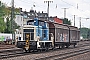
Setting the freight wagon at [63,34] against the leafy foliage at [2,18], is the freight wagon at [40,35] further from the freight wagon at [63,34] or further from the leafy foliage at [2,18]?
the leafy foliage at [2,18]

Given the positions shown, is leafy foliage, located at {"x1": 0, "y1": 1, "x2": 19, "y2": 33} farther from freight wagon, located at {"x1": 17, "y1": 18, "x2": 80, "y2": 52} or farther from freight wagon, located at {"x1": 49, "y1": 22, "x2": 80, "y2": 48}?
freight wagon, located at {"x1": 17, "y1": 18, "x2": 80, "y2": 52}

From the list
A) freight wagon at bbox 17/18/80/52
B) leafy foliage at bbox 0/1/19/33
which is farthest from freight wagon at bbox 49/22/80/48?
leafy foliage at bbox 0/1/19/33

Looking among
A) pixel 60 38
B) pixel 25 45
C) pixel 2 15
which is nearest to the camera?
pixel 25 45

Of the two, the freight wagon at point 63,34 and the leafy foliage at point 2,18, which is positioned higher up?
the leafy foliage at point 2,18

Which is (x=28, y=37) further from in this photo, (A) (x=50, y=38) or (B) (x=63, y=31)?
(B) (x=63, y=31)

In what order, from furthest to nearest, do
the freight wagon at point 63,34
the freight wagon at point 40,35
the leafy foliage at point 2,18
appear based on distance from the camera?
the leafy foliage at point 2,18 → the freight wagon at point 63,34 → the freight wagon at point 40,35

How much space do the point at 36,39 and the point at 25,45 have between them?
1.43 m

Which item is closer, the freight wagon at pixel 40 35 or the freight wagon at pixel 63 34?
the freight wagon at pixel 40 35

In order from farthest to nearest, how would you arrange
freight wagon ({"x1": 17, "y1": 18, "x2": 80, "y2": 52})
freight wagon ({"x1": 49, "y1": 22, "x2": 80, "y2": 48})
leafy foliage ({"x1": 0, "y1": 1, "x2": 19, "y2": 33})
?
leafy foliage ({"x1": 0, "y1": 1, "x2": 19, "y2": 33}), freight wagon ({"x1": 49, "y1": 22, "x2": 80, "y2": 48}), freight wagon ({"x1": 17, "y1": 18, "x2": 80, "y2": 52})

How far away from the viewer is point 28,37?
106ft

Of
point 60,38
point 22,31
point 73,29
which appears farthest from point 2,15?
point 22,31

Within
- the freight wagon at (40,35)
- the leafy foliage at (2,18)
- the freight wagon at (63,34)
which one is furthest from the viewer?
the leafy foliage at (2,18)

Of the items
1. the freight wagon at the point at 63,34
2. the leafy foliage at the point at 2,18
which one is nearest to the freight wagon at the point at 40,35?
the freight wagon at the point at 63,34

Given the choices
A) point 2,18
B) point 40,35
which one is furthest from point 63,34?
point 2,18
